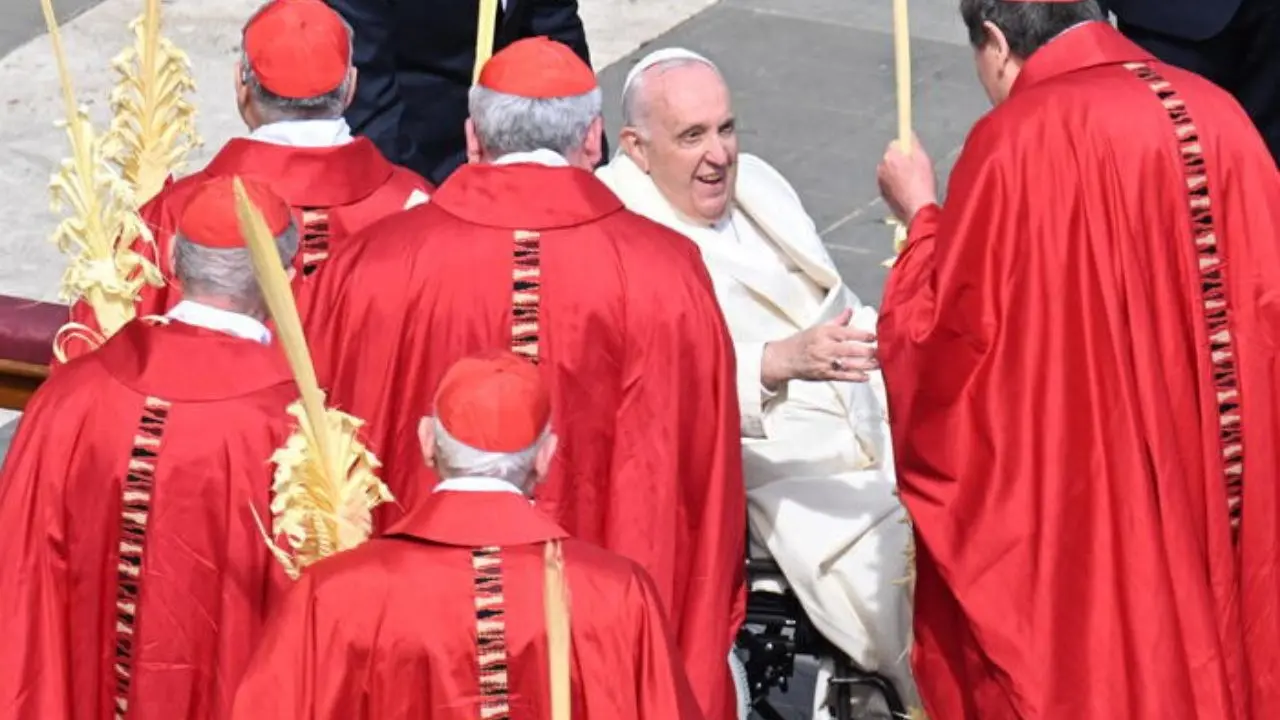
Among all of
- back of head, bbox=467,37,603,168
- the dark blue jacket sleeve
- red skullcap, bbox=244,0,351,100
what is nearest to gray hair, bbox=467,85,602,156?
back of head, bbox=467,37,603,168

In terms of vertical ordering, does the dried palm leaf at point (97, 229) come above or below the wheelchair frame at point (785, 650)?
above

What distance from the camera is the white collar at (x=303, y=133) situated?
6195 millimetres

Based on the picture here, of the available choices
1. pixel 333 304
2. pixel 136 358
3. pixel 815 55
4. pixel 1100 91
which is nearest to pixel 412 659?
pixel 136 358

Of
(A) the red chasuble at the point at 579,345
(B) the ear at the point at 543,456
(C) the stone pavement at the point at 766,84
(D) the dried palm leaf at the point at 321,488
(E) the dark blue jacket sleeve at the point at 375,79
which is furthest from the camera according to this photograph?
(C) the stone pavement at the point at 766,84

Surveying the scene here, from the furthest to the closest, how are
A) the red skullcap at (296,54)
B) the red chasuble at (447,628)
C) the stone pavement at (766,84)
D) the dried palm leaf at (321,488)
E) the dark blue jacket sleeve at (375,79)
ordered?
1. the stone pavement at (766,84)
2. the dark blue jacket sleeve at (375,79)
3. the red skullcap at (296,54)
4. the dried palm leaf at (321,488)
5. the red chasuble at (447,628)

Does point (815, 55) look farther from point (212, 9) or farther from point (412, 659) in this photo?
point (412, 659)

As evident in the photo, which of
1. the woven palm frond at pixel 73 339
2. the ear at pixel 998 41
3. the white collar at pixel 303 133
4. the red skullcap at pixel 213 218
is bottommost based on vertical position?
the woven palm frond at pixel 73 339

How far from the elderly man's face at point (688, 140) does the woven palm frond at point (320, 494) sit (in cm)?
168

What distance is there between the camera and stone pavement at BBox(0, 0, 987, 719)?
31.1 feet

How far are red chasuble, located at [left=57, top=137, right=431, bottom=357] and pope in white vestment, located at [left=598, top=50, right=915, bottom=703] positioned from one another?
20.9 inches

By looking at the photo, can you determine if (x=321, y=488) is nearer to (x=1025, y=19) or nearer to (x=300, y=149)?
(x=300, y=149)

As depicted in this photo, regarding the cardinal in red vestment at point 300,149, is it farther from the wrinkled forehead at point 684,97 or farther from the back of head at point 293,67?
the wrinkled forehead at point 684,97

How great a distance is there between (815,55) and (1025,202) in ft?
17.0

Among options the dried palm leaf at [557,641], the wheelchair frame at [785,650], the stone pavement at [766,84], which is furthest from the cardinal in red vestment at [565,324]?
the stone pavement at [766,84]
